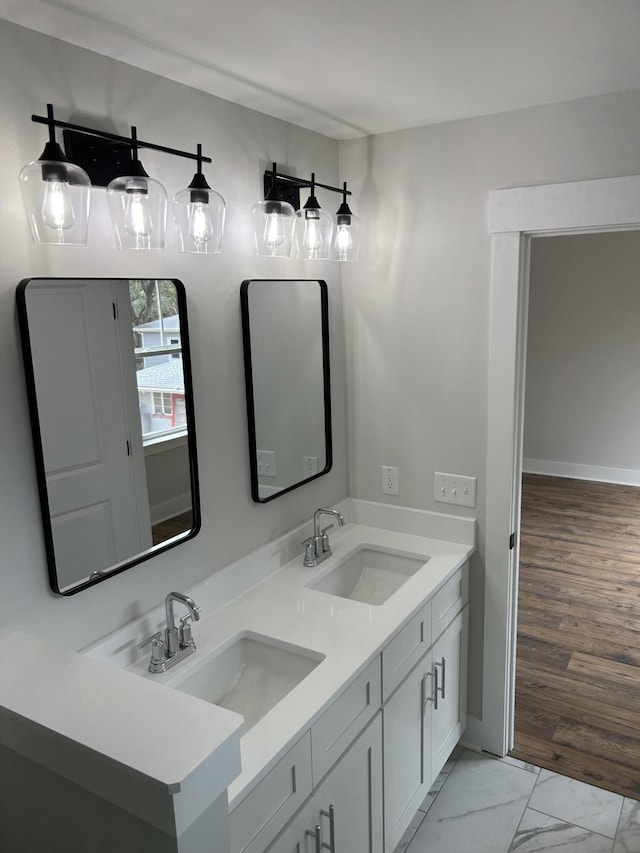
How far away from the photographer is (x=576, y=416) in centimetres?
621

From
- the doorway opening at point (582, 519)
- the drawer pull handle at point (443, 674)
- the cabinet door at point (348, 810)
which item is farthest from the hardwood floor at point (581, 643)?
the cabinet door at point (348, 810)

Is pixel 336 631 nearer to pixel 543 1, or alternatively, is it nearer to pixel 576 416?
pixel 543 1

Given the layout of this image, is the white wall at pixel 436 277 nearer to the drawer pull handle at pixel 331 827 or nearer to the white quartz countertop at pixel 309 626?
the white quartz countertop at pixel 309 626

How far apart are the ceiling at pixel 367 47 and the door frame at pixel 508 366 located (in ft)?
0.96

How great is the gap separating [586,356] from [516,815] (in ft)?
A: 15.0

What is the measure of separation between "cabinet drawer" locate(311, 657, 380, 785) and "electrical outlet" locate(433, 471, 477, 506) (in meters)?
0.85

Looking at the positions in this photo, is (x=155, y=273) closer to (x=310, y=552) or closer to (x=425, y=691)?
(x=310, y=552)

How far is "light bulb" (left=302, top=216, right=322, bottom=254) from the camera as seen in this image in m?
2.16

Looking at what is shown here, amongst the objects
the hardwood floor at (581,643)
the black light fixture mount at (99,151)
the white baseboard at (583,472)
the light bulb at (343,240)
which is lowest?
the hardwood floor at (581,643)

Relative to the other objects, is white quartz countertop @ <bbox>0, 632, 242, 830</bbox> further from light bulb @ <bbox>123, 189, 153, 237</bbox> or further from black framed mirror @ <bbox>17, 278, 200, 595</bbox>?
light bulb @ <bbox>123, 189, 153, 237</bbox>

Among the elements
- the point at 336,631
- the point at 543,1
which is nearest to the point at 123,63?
the point at 543,1

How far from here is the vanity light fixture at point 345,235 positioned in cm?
230

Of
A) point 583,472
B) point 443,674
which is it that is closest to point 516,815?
point 443,674

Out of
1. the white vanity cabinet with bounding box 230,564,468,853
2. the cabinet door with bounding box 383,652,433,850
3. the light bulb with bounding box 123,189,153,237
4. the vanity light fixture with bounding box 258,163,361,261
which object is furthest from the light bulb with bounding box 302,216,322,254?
the cabinet door with bounding box 383,652,433,850
